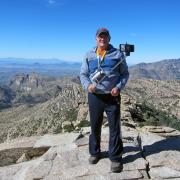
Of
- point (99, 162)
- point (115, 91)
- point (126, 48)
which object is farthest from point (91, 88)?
point (99, 162)

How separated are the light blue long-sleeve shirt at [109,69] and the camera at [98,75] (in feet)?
0.28

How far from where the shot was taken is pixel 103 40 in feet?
32.8

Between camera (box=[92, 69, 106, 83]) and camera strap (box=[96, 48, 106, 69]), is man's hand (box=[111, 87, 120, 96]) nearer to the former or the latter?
camera (box=[92, 69, 106, 83])

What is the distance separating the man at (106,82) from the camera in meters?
10.1

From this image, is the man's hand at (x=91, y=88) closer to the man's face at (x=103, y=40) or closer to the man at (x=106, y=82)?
the man at (x=106, y=82)

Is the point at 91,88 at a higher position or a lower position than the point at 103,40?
lower

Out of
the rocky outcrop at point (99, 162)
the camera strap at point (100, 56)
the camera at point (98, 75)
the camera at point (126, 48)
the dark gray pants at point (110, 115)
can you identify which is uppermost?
the camera at point (126, 48)

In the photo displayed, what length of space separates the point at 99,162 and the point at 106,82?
98.4 inches

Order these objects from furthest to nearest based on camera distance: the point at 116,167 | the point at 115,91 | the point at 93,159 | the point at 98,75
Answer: the point at 93,159 < the point at 116,167 < the point at 98,75 < the point at 115,91

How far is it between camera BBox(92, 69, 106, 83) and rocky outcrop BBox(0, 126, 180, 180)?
2.54 meters

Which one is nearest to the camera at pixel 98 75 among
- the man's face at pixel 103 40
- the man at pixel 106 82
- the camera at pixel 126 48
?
the man at pixel 106 82

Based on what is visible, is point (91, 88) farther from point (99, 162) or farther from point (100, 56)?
point (99, 162)

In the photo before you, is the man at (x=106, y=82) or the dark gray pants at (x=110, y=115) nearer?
the man at (x=106, y=82)

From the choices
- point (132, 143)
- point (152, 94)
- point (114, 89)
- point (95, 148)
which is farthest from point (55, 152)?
point (152, 94)
